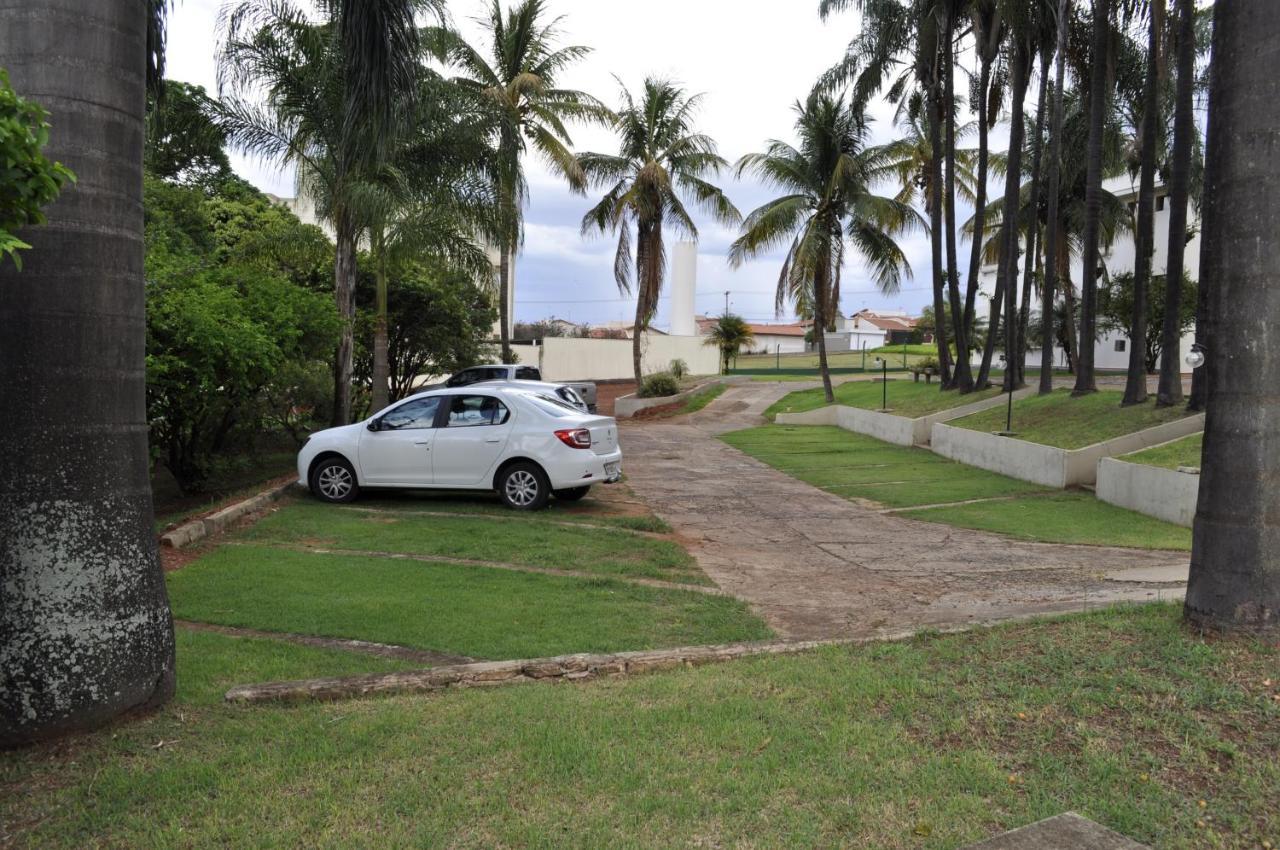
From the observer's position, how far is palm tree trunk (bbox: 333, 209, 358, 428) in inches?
673

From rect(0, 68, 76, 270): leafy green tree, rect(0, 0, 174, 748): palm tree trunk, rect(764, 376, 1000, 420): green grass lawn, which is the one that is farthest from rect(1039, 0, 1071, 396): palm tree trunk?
rect(0, 68, 76, 270): leafy green tree

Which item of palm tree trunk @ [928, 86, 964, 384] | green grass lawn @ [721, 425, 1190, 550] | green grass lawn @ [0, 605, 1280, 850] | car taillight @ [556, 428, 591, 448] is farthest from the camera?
palm tree trunk @ [928, 86, 964, 384]

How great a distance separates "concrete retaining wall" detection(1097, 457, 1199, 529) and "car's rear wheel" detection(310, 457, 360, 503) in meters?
10.3

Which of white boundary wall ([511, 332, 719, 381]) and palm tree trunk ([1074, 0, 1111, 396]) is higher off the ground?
palm tree trunk ([1074, 0, 1111, 396])

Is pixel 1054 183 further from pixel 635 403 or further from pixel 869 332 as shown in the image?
pixel 869 332

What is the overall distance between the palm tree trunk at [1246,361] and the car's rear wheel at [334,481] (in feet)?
31.9

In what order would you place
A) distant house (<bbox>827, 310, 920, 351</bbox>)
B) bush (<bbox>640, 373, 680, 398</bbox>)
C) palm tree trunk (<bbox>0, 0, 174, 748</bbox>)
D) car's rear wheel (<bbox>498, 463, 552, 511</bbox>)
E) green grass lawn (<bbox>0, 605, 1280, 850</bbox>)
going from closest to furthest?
1. green grass lawn (<bbox>0, 605, 1280, 850</bbox>)
2. palm tree trunk (<bbox>0, 0, 174, 748</bbox>)
3. car's rear wheel (<bbox>498, 463, 552, 511</bbox>)
4. bush (<bbox>640, 373, 680, 398</bbox>)
5. distant house (<bbox>827, 310, 920, 351</bbox>)

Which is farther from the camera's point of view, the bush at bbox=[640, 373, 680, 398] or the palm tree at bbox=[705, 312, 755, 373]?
Answer: the palm tree at bbox=[705, 312, 755, 373]

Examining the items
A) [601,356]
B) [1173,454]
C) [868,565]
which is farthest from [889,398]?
[601,356]

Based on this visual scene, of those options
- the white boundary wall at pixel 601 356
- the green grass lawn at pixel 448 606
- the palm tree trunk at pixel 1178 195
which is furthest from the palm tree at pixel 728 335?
the green grass lawn at pixel 448 606

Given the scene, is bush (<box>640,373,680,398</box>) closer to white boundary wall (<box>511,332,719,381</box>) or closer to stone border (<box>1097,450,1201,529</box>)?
white boundary wall (<box>511,332,719,381</box>)

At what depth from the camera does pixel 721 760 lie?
12.9 feet

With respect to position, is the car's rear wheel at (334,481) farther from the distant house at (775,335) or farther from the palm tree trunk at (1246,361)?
the distant house at (775,335)

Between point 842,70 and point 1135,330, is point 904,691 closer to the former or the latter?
point 1135,330
